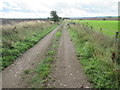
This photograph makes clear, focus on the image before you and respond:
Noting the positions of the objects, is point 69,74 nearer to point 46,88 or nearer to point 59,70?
point 59,70

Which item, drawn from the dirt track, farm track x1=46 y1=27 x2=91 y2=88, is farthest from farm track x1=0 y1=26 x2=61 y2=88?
farm track x1=46 y1=27 x2=91 y2=88

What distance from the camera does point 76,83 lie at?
432 cm

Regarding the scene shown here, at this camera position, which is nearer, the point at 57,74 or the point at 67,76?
the point at 67,76

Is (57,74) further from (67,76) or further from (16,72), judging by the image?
(16,72)

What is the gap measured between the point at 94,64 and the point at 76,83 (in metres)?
1.90

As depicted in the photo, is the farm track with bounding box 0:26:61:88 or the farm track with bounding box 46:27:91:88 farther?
the farm track with bounding box 0:26:61:88

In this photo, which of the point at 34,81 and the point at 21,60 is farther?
the point at 21,60

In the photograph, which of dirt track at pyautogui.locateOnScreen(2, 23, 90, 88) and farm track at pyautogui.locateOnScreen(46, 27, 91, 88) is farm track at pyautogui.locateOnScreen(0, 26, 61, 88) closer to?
dirt track at pyautogui.locateOnScreen(2, 23, 90, 88)

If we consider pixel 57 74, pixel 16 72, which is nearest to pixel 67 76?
pixel 57 74

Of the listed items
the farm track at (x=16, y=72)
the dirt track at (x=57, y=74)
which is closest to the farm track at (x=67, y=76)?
the dirt track at (x=57, y=74)

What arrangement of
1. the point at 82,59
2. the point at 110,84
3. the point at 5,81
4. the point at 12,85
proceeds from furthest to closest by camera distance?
the point at 82,59 → the point at 5,81 → the point at 12,85 → the point at 110,84

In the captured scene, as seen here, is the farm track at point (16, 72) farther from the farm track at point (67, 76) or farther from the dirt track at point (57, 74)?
the farm track at point (67, 76)

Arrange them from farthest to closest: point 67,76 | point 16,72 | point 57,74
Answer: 1. point 16,72
2. point 57,74
3. point 67,76

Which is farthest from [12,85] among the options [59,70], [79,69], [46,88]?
[79,69]
